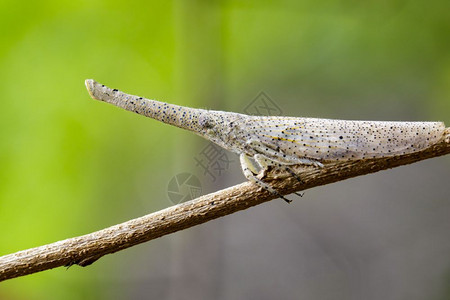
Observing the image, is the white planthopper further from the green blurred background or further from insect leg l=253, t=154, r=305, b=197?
the green blurred background

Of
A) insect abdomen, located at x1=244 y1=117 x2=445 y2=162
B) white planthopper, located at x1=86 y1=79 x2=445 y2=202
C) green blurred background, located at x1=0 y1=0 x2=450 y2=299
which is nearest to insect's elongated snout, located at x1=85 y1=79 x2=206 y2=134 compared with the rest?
white planthopper, located at x1=86 y1=79 x2=445 y2=202

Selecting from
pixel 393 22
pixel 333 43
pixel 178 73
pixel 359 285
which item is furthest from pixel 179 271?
pixel 393 22

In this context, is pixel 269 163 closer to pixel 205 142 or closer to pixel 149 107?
pixel 149 107

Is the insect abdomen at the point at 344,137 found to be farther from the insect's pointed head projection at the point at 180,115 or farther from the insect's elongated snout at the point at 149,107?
the insect's elongated snout at the point at 149,107

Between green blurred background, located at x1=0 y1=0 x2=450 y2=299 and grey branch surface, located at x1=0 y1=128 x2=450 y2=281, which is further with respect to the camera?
green blurred background, located at x1=0 y1=0 x2=450 y2=299

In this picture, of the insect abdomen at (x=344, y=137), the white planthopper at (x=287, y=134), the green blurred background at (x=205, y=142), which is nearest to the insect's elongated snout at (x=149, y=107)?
the white planthopper at (x=287, y=134)
